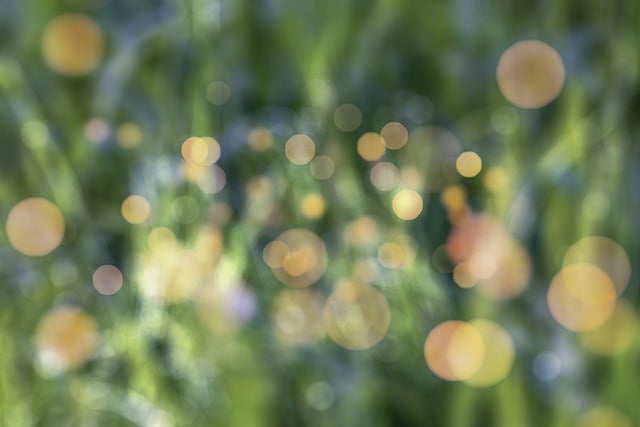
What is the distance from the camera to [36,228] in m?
0.35

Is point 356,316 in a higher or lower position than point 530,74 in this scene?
lower

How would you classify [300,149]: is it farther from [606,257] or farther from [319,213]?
[606,257]

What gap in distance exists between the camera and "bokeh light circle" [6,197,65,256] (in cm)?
35

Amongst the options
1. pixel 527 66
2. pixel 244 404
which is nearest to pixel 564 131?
pixel 527 66

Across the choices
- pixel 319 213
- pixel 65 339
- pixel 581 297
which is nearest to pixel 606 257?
pixel 581 297

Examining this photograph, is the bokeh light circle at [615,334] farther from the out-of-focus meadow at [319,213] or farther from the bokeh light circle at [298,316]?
the bokeh light circle at [298,316]

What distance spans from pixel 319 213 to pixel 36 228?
13 cm

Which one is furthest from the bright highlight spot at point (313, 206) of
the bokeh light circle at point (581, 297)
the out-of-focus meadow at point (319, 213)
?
the bokeh light circle at point (581, 297)

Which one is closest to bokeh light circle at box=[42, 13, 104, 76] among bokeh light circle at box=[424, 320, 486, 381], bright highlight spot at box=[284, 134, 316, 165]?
bright highlight spot at box=[284, 134, 316, 165]

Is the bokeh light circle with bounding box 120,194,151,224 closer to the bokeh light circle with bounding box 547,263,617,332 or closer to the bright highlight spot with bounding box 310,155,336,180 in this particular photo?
the bright highlight spot with bounding box 310,155,336,180

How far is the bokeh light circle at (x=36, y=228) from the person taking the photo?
1.15ft

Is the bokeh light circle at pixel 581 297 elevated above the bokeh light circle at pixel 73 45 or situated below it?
below

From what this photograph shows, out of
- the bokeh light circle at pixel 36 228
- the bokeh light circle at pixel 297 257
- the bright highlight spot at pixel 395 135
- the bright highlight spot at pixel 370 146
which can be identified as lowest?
the bokeh light circle at pixel 36 228

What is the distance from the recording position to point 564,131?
319mm
